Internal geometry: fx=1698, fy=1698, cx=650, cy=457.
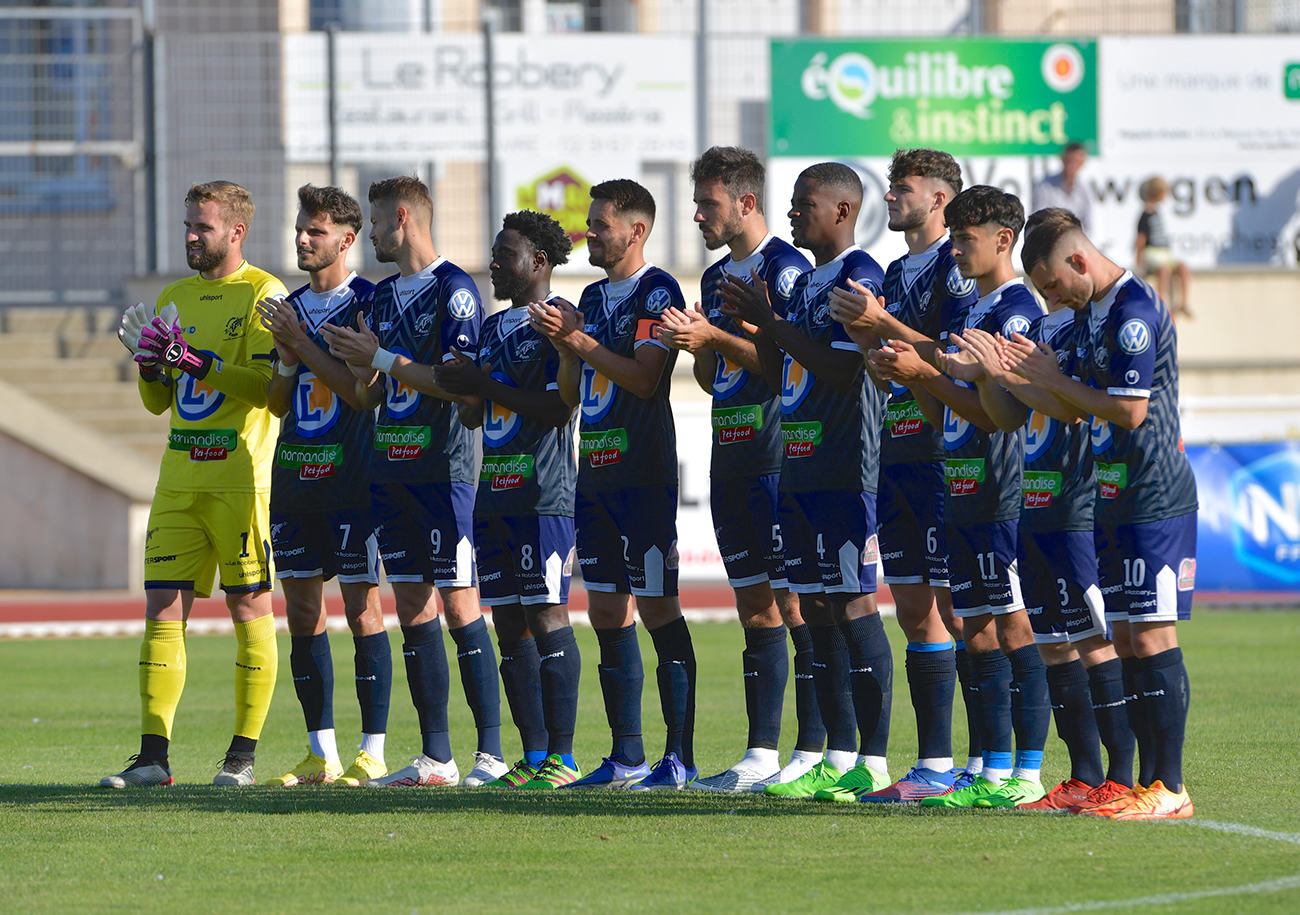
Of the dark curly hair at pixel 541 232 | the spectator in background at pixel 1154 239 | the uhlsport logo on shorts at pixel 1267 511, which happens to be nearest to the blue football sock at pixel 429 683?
the dark curly hair at pixel 541 232

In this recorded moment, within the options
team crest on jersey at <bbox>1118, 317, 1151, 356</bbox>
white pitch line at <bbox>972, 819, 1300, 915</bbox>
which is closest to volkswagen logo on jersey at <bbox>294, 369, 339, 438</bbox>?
team crest on jersey at <bbox>1118, 317, 1151, 356</bbox>

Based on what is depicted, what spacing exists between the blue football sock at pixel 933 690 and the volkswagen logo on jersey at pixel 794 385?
1.12 m

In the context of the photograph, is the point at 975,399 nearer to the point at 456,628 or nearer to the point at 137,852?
the point at 456,628

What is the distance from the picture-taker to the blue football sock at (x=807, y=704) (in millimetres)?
7383

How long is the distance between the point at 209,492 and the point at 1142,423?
4.23 metres

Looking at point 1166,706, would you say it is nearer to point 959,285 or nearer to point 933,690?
point 933,690

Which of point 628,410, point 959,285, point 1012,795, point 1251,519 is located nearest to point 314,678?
point 628,410

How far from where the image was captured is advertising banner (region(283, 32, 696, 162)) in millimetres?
19484

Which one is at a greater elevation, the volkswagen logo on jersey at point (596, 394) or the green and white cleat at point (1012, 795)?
the volkswagen logo on jersey at point (596, 394)

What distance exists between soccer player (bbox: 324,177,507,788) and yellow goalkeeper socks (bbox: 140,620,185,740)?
1.06 metres

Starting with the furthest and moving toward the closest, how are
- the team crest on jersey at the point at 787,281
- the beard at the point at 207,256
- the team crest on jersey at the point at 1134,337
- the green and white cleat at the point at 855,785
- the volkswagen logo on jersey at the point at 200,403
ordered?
the beard at the point at 207,256
the volkswagen logo on jersey at the point at 200,403
the team crest on jersey at the point at 787,281
the green and white cleat at the point at 855,785
the team crest on jersey at the point at 1134,337

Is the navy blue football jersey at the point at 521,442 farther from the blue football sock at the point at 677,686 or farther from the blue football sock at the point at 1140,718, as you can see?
the blue football sock at the point at 1140,718

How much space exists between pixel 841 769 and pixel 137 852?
113 inches

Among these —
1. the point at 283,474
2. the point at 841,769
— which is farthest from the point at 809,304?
the point at 283,474
